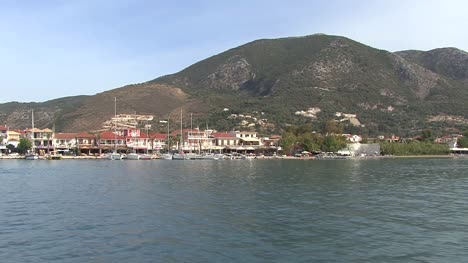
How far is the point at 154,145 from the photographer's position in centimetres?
13288

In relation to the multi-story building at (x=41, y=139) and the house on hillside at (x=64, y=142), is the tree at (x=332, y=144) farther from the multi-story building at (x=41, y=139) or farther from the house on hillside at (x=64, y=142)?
the multi-story building at (x=41, y=139)

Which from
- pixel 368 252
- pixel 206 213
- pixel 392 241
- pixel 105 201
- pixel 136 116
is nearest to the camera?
pixel 368 252

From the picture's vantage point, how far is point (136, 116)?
173000mm

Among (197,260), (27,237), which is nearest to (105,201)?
(27,237)

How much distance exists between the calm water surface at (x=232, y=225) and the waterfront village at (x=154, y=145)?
79884 mm

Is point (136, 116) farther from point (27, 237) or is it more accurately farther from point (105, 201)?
point (27, 237)

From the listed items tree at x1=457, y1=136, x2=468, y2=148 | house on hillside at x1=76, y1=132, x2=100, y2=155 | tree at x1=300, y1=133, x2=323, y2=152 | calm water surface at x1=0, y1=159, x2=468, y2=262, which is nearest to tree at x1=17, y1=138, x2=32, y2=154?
house on hillside at x1=76, y1=132, x2=100, y2=155

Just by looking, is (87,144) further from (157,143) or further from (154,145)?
(157,143)

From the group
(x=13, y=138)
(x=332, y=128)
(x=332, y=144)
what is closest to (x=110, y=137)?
(x=13, y=138)

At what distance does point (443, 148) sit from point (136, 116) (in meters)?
104

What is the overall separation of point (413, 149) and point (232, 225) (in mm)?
127975

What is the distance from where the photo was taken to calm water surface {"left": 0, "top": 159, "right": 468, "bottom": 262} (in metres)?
18.5

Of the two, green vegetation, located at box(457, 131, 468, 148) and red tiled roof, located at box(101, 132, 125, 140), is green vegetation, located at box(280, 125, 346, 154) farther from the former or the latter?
red tiled roof, located at box(101, 132, 125, 140)

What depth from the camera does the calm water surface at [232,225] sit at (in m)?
18.5
